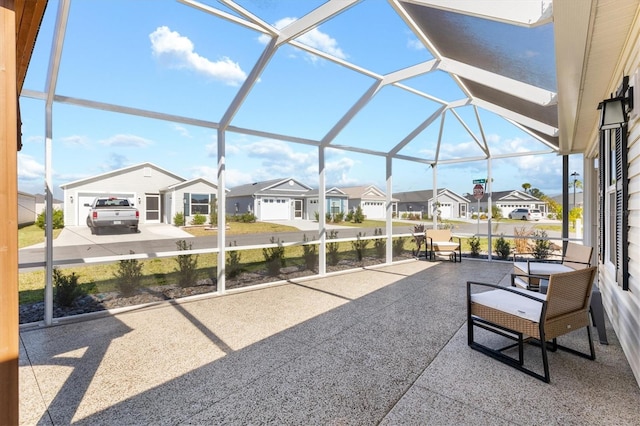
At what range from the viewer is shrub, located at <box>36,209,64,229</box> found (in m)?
3.97

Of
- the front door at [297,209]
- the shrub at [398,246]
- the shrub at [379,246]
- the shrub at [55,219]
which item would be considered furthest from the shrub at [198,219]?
the shrub at [398,246]

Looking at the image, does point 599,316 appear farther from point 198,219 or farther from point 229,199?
point 198,219

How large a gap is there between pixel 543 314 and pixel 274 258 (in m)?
4.64

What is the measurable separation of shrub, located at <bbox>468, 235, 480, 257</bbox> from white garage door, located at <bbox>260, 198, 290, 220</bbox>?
5.94 metres

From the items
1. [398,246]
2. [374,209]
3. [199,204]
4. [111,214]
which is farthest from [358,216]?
[111,214]

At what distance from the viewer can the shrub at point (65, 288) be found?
4.17 meters

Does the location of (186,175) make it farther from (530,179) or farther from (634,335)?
(530,179)

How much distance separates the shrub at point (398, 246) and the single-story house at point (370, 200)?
40.6 inches

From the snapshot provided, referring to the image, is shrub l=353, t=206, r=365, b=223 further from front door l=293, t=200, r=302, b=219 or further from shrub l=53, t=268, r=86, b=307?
shrub l=53, t=268, r=86, b=307

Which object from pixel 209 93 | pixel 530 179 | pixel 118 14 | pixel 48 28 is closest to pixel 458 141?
pixel 530 179

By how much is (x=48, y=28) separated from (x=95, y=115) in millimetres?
1040

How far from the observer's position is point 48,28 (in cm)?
353

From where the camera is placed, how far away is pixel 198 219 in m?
5.25

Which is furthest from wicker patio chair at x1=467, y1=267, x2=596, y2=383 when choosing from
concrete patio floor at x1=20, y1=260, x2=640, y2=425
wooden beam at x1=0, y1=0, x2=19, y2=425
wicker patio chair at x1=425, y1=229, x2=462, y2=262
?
wicker patio chair at x1=425, y1=229, x2=462, y2=262
